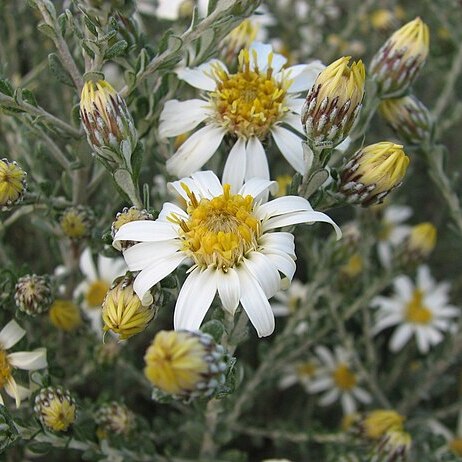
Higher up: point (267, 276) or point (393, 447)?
point (267, 276)

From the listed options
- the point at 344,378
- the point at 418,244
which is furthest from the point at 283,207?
the point at 344,378

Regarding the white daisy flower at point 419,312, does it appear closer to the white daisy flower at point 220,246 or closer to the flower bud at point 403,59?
the flower bud at point 403,59

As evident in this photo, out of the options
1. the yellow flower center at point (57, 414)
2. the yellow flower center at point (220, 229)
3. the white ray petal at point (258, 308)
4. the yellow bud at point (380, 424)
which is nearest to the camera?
the white ray petal at point (258, 308)

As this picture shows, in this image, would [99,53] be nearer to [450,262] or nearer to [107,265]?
[107,265]

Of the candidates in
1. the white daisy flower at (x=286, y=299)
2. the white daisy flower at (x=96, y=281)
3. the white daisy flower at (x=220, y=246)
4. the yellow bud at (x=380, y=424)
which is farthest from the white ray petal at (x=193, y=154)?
the white daisy flower at (x=286, y=299)

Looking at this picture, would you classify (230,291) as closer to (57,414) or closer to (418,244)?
(57,414)

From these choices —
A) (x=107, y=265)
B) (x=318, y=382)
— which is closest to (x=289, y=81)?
(x=107, y=265)
